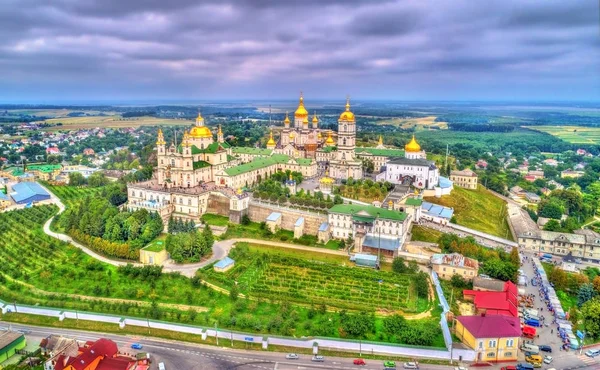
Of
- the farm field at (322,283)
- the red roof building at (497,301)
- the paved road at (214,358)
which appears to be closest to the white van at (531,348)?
the red roof building at (497,301)

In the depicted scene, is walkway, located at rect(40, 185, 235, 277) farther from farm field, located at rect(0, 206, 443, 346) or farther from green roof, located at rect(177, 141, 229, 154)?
green roof, located at rect(177, 141, 229, 154)

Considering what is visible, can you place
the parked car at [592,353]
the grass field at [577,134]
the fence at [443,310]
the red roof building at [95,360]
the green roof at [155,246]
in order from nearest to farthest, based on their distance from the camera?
the red roof building at [95,360]
the parked car at [592,353]
the fence at [443,310]
the green roof at [155,246]
the grass field at [577,134]

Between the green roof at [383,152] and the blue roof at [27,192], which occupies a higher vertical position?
the green roof at [383,152]

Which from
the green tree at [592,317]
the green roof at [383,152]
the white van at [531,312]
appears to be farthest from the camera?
the green roof at [383,152]

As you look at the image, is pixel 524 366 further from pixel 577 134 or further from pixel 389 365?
pixel 577 134

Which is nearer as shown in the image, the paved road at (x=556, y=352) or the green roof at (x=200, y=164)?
the paved road at (x=556, y=352)

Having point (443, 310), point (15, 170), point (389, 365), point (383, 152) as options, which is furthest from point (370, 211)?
point (15, 170)

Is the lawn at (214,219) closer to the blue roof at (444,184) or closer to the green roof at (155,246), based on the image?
the green roof at (155,246)
